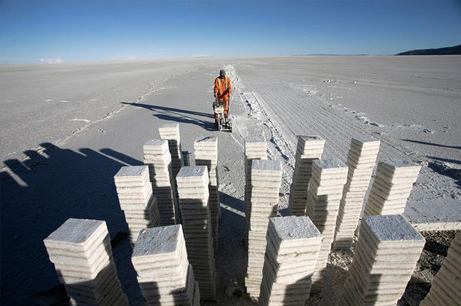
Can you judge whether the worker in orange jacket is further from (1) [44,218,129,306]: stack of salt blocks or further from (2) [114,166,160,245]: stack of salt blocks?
(1) [44,218,129,306]: stack of salt blocks

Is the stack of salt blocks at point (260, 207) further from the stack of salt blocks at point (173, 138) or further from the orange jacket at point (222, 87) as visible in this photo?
Result: the orange jacket at point (222, 87)

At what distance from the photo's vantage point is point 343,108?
50.3 ft

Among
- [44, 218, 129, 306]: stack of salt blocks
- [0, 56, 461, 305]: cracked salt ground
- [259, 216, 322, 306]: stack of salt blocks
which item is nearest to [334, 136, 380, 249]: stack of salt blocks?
[0, 56, 461, 305]: cracked salt ground

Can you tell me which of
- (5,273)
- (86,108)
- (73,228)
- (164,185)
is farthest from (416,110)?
(86,108)

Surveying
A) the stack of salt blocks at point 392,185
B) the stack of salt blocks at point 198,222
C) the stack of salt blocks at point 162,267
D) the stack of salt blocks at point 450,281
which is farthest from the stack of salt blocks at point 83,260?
the stack of salt blocks at point 392,185

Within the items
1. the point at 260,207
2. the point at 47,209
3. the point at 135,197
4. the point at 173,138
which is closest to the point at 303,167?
the point at 260,207

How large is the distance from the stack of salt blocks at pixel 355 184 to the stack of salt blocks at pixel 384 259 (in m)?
1.69

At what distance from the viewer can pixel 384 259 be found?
2.36 meters

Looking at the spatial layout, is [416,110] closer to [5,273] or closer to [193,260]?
[193,260]

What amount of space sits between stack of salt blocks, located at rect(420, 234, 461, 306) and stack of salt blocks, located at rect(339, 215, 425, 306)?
1.92ft

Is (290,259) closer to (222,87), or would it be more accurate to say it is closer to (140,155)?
(140,155)

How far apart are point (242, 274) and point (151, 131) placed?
9419mm

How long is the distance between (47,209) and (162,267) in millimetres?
5635

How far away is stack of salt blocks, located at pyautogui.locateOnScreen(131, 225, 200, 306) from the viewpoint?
2.19 meters
